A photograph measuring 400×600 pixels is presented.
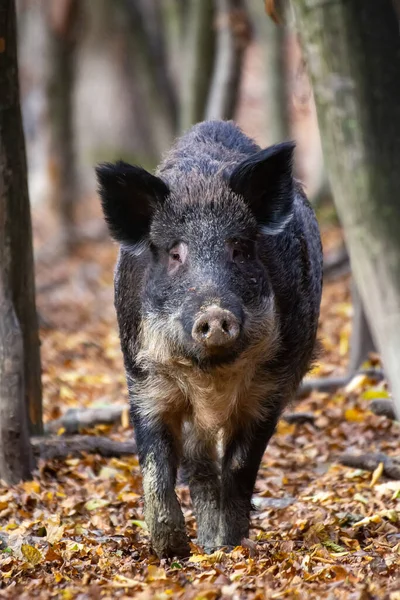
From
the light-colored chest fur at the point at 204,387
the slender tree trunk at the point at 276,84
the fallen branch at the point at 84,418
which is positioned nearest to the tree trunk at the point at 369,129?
the light-colored chest fur at the point at 204,387

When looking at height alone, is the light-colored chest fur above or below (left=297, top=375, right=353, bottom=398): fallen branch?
above

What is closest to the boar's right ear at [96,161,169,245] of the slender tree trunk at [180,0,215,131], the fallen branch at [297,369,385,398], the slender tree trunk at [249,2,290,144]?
the fallen branch at [297,369,385,398]

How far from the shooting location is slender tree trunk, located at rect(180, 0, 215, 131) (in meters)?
14.8

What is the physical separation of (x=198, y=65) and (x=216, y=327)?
10.6 m

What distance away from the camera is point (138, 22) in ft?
61.3

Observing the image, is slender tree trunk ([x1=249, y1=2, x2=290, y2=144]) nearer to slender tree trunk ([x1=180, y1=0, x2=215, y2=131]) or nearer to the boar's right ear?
slender tree trunk ([x1=180, y1=0, x2=215, y2=131])

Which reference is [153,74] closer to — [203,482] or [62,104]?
[62,104]

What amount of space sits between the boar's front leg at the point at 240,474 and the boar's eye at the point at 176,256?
3.96 feet

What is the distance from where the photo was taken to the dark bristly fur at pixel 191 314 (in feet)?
18.8

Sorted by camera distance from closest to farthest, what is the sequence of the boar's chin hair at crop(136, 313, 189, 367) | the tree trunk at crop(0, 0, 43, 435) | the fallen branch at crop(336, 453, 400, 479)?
1. the boar's chin hair at crop(136, 313, 189, 367)
2. the tree trunk at crop(0, 0, 43, 435)
3. the fallen branch at crop(336, 453, 400, 479)

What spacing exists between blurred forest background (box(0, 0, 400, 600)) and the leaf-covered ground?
0.02 metres

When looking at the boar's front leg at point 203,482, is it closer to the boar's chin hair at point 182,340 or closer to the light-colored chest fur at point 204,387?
the light-colored chest fur at point 204,387

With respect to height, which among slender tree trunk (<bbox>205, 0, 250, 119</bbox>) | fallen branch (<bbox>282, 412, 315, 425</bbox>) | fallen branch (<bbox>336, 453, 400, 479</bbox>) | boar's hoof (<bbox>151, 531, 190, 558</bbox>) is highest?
slender tree trunk (<bbox>205, 0, 250, 119</bbox>)

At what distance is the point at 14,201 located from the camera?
6.83 meters
